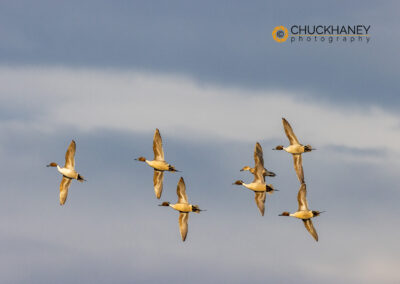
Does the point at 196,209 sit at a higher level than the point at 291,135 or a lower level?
lower

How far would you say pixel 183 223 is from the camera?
419ft

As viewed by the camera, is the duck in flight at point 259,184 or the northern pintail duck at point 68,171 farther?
the northern pintail duck at point 68,171

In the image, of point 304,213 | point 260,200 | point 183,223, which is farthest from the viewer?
point 183,223

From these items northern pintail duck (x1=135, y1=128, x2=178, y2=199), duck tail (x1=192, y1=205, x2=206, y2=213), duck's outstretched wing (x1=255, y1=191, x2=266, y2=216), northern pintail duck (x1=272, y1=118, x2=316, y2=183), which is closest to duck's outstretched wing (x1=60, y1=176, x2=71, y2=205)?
northern pintail duck (x1=135, y1=128, x2=178, y2=199)

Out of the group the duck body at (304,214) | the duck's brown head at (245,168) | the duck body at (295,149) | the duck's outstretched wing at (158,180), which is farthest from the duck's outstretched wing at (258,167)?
the duck's outstretched wing at (158,180)

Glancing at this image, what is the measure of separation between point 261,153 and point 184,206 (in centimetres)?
1211

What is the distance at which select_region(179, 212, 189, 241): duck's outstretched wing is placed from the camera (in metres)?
127

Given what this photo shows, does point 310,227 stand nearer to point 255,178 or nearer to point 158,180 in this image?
point 255,178

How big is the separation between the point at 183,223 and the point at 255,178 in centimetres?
1090

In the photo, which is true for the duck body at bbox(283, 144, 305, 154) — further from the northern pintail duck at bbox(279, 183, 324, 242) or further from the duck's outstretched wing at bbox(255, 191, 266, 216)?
the duck's outstretched wing at bbox(255, 191, 266, 216)

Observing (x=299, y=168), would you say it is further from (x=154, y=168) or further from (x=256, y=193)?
(x=154, y=168)

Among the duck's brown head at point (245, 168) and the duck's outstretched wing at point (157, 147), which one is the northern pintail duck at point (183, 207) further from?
the duck's brown head at point (245, 168)

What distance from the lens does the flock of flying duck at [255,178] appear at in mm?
125875

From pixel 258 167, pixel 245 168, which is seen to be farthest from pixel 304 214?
pixel 245 168
